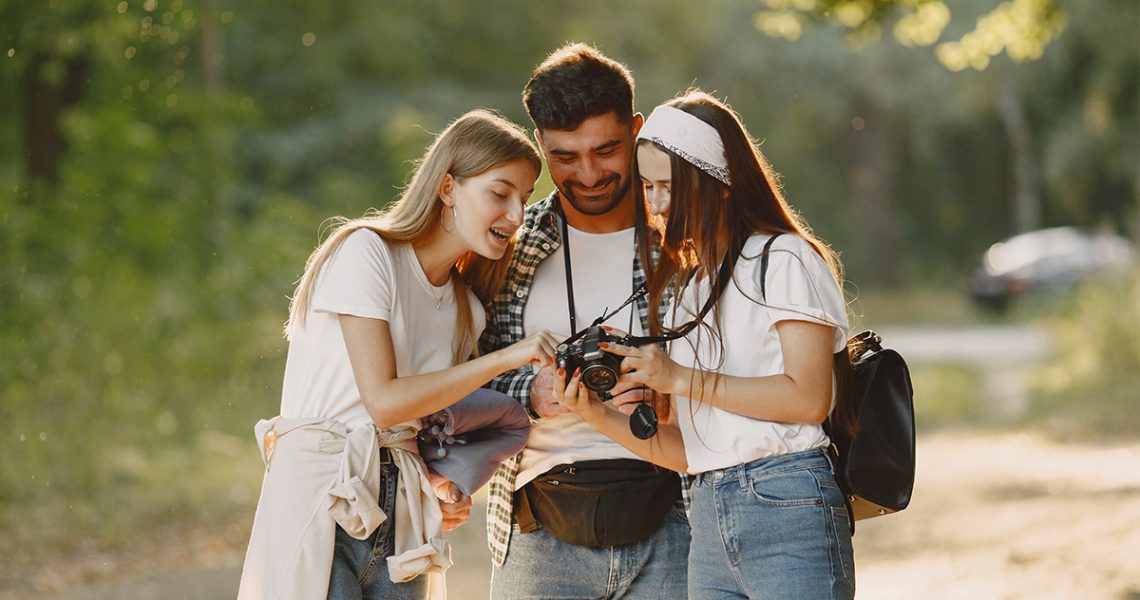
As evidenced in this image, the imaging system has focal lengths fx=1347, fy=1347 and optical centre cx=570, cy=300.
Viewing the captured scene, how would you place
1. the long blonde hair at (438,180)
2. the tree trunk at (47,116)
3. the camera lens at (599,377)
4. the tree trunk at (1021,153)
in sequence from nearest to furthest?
the camera lens at (599,377), the long blonde hair at (438,180), the tree trunk at (47,116), the tree trunk at (1021,153)

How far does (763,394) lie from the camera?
8.46ft

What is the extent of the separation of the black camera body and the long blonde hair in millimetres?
381

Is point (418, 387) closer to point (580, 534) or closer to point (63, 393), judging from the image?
point (580, 534)

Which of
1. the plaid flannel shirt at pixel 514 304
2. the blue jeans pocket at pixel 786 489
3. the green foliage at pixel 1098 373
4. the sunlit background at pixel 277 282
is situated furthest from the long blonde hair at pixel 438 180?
the green foliage at pixel 1098 373

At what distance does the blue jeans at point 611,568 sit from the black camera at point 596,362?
1.45 feet

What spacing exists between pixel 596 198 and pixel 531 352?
60cm

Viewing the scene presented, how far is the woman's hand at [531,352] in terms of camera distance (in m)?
2.69

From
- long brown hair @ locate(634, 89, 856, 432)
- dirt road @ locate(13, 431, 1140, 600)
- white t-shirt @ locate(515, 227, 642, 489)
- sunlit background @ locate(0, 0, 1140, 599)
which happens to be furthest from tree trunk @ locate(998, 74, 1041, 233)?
long brown hair @ locate(634, 89, 856, 432)

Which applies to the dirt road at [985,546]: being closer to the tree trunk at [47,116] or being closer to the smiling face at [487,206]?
the smiling face at [487,206]

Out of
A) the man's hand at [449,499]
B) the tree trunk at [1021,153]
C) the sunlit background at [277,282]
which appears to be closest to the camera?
the man's hand at [449,499]

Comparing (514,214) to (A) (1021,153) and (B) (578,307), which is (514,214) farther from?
(A) (1021,153)

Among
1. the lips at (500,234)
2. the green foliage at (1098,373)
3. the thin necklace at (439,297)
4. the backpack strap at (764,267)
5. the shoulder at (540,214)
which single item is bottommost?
the backpack strap at (764,267)

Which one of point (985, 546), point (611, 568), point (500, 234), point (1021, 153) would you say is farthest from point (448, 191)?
point (1021, 153)

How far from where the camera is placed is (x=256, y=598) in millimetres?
2635
